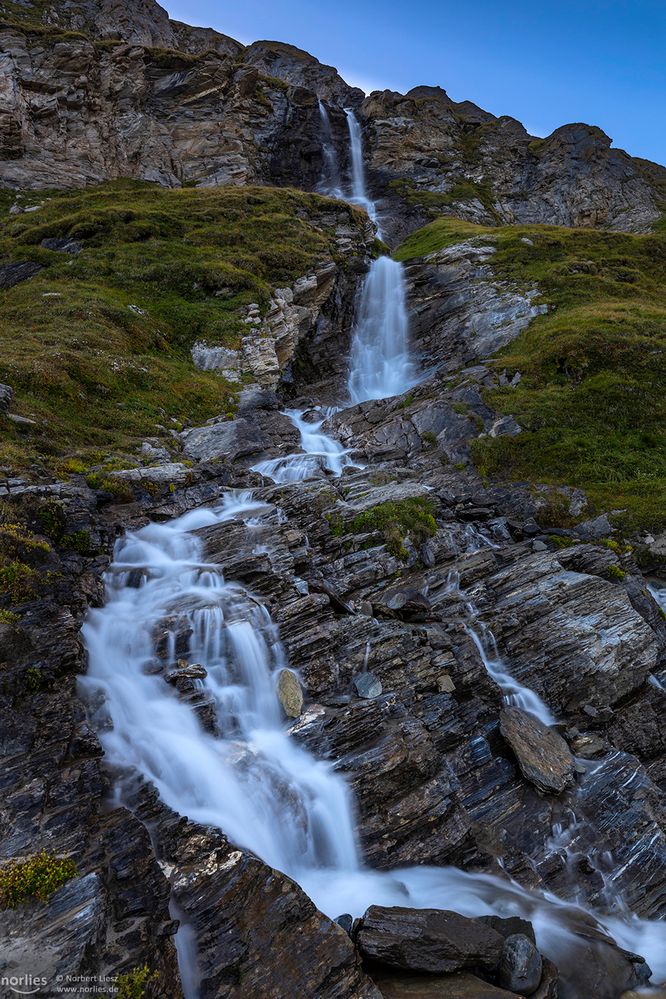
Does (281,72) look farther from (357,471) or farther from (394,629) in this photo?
(394,629)

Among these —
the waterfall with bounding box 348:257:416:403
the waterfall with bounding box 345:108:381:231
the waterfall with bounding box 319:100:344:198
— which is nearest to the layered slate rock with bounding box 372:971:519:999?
the waterfall with bounding box 348:257:416:403

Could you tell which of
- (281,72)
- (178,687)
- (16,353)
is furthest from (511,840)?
(281,72)

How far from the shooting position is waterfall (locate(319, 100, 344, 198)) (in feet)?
201

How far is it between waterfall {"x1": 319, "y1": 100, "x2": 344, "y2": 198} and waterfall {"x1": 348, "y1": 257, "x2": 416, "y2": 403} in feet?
86.7

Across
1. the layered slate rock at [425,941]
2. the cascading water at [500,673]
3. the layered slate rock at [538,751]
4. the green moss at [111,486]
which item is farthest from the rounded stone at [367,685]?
the green moss at [111,486]

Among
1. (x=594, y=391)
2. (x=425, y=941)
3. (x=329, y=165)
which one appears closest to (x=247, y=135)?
(x=329, y=165)

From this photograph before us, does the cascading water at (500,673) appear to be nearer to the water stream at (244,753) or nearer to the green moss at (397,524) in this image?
the water stream at (244,753)

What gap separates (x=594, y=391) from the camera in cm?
2186

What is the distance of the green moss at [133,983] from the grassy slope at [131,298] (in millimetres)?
11583

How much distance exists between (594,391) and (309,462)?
12243mm

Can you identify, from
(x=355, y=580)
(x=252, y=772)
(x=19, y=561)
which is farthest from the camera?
(x=355, y=580)

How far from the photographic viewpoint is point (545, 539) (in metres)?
15.5

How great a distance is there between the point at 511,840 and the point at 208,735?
5.62 meters

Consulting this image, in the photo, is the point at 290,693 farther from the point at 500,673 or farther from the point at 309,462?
the point at 309,462
